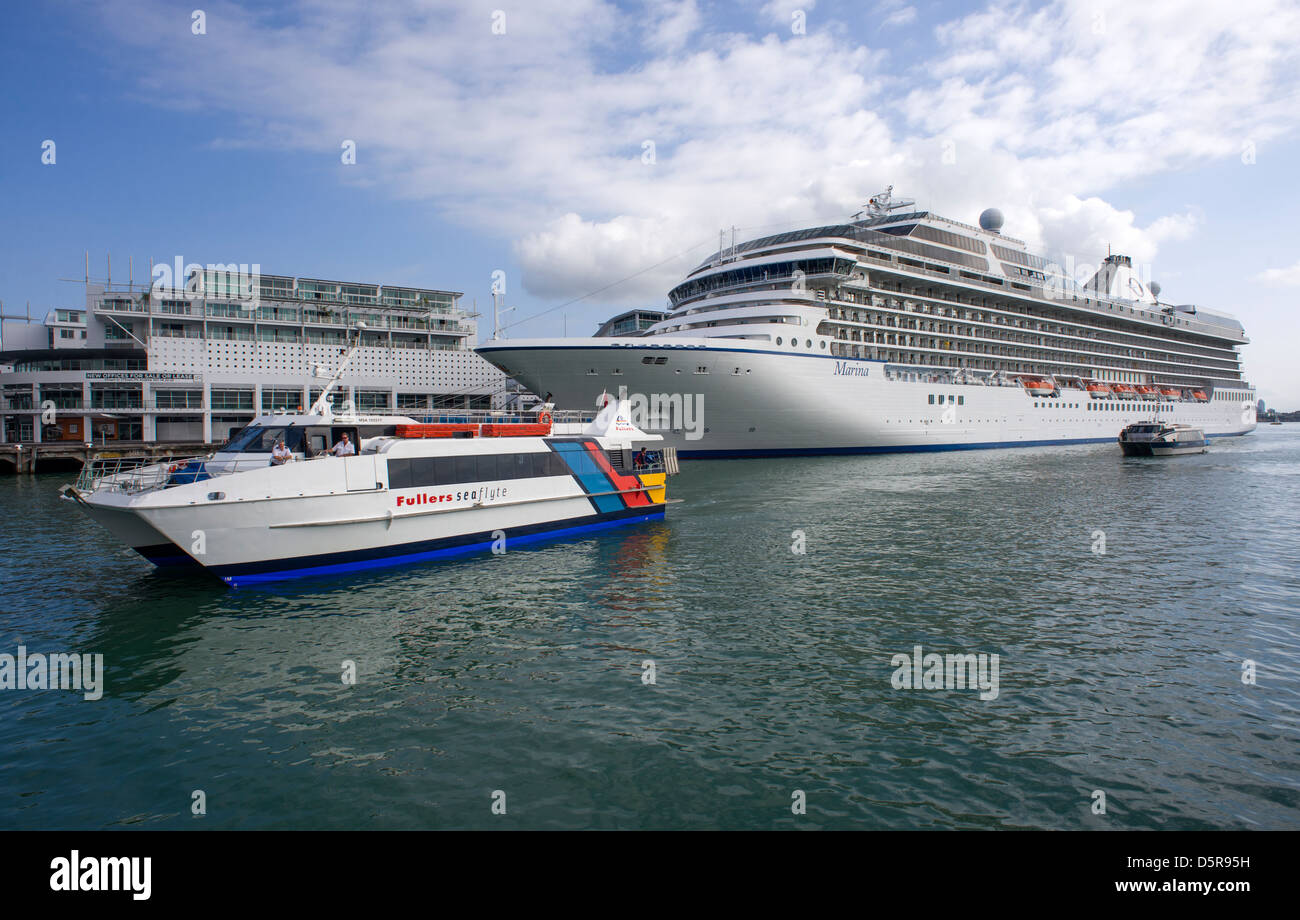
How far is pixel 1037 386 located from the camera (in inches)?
2409

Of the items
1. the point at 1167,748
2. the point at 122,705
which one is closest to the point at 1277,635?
the point at 1167,748

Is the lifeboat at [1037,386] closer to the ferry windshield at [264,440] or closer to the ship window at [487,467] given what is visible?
the ship window at [487,467]

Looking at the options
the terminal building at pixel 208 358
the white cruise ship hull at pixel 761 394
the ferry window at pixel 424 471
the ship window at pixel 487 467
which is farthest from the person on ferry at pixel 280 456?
the terminal building at pixel 208 358

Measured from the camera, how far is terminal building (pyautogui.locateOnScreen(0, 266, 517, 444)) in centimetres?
4716

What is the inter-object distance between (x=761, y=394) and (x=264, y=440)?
1206 inches

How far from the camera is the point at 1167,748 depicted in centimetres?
714

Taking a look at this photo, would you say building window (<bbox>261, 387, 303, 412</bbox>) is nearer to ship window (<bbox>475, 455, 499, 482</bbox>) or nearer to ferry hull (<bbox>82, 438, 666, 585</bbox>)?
ferry hull (<bbox>82, 438, 666, 585</bbox>)

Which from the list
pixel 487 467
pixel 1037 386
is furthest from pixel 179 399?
pixel 1037 386

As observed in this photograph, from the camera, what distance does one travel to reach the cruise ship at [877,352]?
4006cm

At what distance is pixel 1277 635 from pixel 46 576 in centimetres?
2416

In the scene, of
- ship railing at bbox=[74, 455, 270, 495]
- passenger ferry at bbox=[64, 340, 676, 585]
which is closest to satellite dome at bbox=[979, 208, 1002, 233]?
passenger ferry at bbox=[64, 340, 676, 585]

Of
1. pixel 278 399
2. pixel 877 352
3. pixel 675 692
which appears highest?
pixel 877 352

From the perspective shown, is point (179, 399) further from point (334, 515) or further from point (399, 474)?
point (334, 515)

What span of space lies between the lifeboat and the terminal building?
48.7 meters
